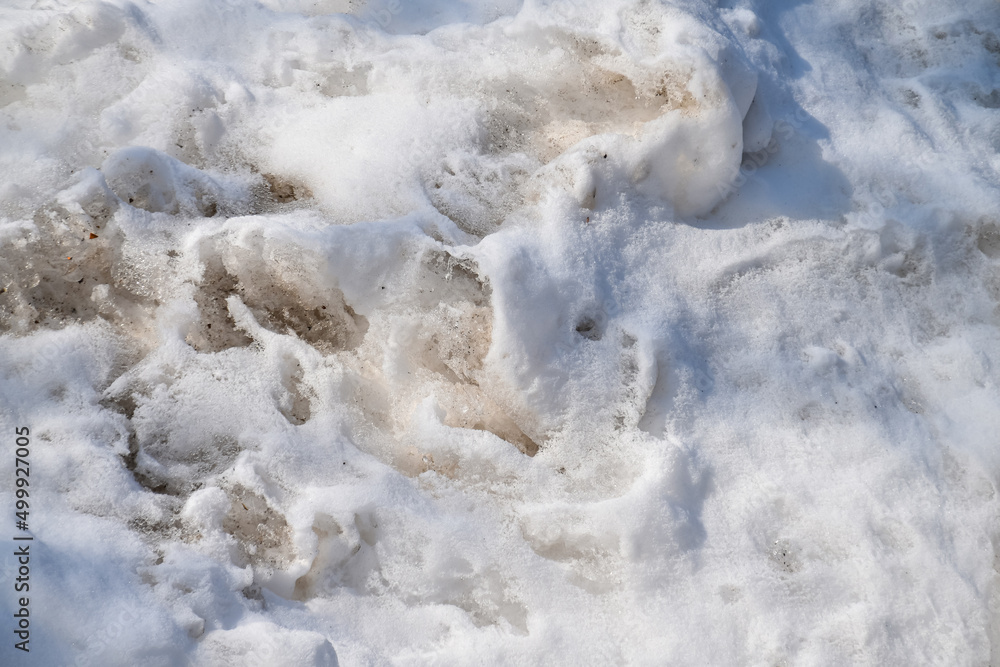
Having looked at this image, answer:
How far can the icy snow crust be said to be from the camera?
1443 millimetres

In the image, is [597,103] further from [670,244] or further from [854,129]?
[854,129]

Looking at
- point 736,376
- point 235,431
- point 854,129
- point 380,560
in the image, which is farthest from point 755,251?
point 235,431

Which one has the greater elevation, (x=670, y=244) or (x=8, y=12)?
(x=8, y=12)

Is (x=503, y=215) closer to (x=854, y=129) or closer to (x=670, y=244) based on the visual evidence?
(x=670, y=244)

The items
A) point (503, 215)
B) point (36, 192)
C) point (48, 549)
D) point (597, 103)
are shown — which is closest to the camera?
point (48, 549)

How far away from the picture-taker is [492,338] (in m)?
1.68

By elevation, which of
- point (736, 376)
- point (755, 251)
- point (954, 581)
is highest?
point (755, 251)

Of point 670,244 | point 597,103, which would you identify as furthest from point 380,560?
point 597,103

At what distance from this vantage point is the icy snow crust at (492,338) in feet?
4.74

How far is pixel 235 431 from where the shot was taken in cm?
156

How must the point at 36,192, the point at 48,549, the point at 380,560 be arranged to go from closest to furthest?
the point at 48,549
the point at 380,560
the point at 36,192

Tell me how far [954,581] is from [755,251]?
33.8 inches

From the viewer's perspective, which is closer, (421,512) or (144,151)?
(421,512)

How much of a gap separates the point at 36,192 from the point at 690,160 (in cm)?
157
